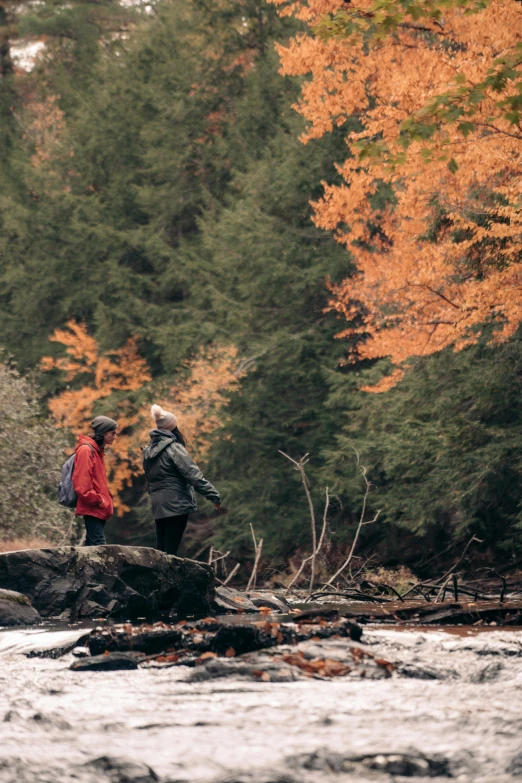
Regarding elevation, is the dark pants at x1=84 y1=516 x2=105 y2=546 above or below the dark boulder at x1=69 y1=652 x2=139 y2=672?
below

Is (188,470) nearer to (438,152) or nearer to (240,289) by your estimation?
(438,152)

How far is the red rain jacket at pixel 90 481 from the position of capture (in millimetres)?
10773

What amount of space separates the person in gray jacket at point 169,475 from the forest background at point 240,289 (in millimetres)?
3342

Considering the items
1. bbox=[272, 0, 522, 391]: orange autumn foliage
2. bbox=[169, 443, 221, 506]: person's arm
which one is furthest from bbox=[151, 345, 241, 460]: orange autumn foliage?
bbox=[169, 443, 221, 506]: person's arm

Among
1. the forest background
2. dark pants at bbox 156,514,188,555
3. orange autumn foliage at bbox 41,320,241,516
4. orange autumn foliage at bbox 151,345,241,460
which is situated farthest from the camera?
orange autumn foliage at bbox 41,320,241,516

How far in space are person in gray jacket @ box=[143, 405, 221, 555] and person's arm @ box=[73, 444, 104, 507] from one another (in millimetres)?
543

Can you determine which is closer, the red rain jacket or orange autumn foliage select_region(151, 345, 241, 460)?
the red rain jacket

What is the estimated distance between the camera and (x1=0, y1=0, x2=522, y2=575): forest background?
1642cm

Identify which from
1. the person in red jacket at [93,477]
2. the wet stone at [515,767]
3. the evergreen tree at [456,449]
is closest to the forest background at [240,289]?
the evergreen tree at [456,449]

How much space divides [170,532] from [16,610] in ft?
6.25

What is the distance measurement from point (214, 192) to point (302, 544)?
12.7 meters

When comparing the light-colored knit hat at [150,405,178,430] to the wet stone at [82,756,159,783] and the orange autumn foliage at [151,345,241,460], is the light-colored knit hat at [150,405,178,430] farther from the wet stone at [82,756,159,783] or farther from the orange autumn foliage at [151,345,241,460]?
the orange autumn foliage at [151,345,241,460]

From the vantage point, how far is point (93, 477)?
10.9m

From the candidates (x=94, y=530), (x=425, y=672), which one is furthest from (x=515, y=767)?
(x=94, y=530)
